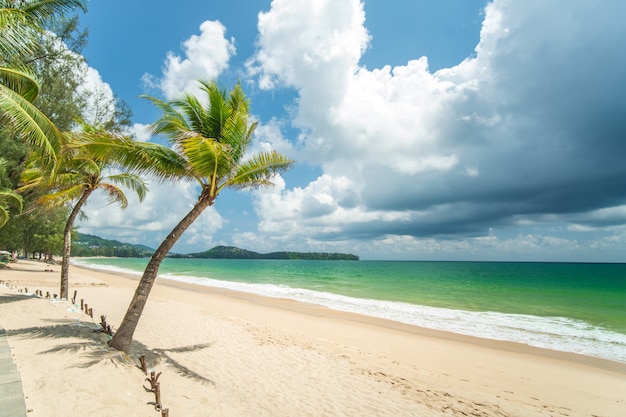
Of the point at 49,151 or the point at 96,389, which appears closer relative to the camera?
the point at 96,389

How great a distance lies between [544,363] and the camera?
29.6 feet

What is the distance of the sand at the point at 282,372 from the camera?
14.9ft

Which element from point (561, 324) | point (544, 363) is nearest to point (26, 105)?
point (544, 363)

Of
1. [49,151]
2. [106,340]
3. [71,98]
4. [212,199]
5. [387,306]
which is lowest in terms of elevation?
[387,306]

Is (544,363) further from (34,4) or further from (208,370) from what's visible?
(34,4)

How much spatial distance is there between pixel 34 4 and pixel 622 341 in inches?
802

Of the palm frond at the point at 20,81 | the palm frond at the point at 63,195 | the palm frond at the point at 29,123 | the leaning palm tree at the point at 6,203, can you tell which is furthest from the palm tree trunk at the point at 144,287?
the leaning palm tree at the point at 6,203

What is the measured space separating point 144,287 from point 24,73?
468 centimetres

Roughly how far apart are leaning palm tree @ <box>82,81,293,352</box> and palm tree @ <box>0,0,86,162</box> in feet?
3.39

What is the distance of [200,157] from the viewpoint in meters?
5.87

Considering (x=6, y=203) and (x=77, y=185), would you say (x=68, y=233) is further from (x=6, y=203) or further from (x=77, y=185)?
(x=6, y=203)

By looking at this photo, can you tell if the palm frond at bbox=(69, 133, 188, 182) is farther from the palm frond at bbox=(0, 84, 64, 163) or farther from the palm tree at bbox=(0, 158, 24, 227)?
the palm tree at bbox=(0, 158, 24, 227)

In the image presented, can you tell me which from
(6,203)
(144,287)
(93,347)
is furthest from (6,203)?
(144,287)

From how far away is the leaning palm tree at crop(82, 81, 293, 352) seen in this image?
19.1 feet
